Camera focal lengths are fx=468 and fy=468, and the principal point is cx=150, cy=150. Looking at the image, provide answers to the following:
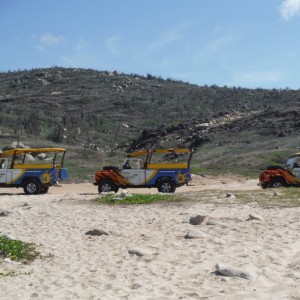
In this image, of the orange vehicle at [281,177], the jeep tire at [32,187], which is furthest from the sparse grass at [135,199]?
the orange vehicle at [281,177]

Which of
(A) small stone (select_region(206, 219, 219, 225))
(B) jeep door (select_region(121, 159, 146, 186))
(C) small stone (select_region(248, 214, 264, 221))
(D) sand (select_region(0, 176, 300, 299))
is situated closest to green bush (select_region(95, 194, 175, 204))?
(D) sand (select_region(0, 176, 300, 299))

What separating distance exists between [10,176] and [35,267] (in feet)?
48.7

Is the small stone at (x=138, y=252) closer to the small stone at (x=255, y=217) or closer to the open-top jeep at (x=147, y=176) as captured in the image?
the small stone at (x=255, y=217)

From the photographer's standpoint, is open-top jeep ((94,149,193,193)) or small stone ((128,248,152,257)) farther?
open-top jeep ((94,149,193,193))

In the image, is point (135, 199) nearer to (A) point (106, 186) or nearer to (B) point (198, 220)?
(B) point (198, 220)

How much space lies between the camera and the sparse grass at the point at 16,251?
26.3 ft

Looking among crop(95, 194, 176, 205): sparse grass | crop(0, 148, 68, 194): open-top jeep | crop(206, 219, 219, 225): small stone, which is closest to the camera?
crop(206, 219, 219, 225): small stone

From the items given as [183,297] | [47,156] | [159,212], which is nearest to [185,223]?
[159,212]

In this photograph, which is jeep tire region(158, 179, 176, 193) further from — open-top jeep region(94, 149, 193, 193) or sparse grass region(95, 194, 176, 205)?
sparse grass region(95, 194, 176, 205)

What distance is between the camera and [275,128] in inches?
1997

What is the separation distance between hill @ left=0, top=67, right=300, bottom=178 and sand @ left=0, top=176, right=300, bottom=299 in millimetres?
22990

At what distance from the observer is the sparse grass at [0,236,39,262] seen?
8013mm

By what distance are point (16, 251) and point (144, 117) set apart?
6730 cm

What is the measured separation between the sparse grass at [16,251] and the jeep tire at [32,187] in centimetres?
1315
